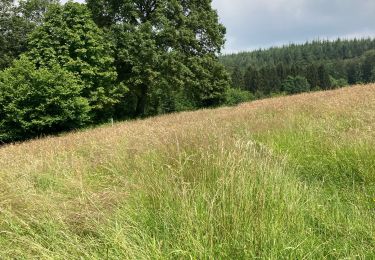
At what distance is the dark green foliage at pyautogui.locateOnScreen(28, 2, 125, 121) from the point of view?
22391 millimetres

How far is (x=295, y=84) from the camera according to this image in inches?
3967

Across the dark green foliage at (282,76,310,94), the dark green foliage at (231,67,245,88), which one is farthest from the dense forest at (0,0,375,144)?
the dark green foliage at (282,76,310,94)

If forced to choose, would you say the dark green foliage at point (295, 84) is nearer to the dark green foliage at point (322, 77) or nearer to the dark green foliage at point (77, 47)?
the dark green foliage at point (322, 77)

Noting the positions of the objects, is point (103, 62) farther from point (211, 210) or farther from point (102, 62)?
point (211, 210)

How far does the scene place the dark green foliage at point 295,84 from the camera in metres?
97.8

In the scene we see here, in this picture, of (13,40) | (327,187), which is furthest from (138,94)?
(327,187)

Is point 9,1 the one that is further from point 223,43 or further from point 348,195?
point 348,195

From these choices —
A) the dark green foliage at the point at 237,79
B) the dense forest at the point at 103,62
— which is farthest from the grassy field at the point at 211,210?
the dark green foliage at the point at 237,79

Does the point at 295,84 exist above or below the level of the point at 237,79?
below

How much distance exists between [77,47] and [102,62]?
2.18m

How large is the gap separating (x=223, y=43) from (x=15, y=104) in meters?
17.3

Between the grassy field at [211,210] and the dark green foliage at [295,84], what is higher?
the dark green foliage at [295,84]

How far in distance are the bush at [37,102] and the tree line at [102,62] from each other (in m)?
0.06

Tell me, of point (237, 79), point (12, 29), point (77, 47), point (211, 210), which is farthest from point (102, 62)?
point (237, 79)
